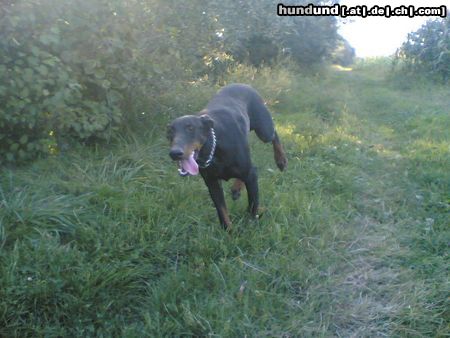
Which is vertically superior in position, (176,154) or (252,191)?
(176,154)

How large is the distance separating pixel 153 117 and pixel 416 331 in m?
4.06

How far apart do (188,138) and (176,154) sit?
231 mm

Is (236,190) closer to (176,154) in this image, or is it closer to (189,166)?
(189,166)

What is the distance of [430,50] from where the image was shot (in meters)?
12.4

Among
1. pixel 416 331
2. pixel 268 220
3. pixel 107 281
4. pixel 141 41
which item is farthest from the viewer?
pixel 141 41

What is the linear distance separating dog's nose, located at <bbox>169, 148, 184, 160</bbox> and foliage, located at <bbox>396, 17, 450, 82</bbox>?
10254 mm

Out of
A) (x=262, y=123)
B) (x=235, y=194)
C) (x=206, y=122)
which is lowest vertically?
(x=235, y=194)

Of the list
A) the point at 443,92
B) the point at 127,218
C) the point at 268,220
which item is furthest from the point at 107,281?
the point at 443,92

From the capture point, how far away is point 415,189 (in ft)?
16.0

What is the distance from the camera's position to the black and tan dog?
333 centimetres

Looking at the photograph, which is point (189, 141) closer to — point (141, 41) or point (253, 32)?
point (141, 41)

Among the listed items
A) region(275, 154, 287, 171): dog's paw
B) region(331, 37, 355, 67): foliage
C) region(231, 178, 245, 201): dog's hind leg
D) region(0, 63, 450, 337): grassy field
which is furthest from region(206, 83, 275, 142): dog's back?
region(331, 37, 355, 67): foliage

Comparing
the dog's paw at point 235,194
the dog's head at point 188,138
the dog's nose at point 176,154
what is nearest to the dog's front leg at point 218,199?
the dog's head at point 188,138

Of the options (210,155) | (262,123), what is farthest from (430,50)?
(210,155)
